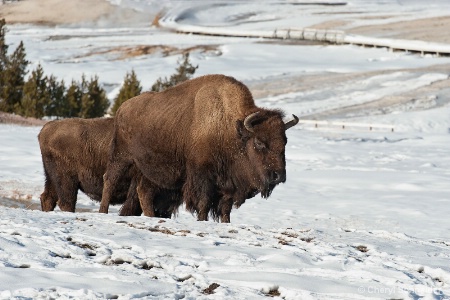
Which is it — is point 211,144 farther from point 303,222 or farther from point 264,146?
point 303,222

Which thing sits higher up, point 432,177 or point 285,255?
point 285,255

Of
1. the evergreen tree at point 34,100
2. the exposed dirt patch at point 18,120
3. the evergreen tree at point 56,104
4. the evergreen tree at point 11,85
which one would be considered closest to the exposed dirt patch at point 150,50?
the evergreen tree at point 11,85

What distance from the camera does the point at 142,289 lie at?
22.4ft

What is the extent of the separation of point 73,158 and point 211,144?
3.45m

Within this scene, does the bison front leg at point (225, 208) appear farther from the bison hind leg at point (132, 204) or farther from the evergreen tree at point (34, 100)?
the evergreen tree at point (34, 100)

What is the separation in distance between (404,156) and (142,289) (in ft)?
75.5

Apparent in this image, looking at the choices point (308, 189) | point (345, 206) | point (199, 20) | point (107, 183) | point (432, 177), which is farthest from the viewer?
point (199, 20)

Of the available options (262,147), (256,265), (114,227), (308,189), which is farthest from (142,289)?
(308,189)

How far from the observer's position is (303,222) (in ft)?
55.0

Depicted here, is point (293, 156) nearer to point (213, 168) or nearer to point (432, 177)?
point (432, 177)

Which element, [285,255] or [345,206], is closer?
[285,255]

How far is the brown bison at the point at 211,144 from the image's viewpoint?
11.8m

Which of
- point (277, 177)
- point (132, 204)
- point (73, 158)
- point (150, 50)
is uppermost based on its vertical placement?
point (277, 177)

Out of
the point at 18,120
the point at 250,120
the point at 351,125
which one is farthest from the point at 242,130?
the point at 351,125
